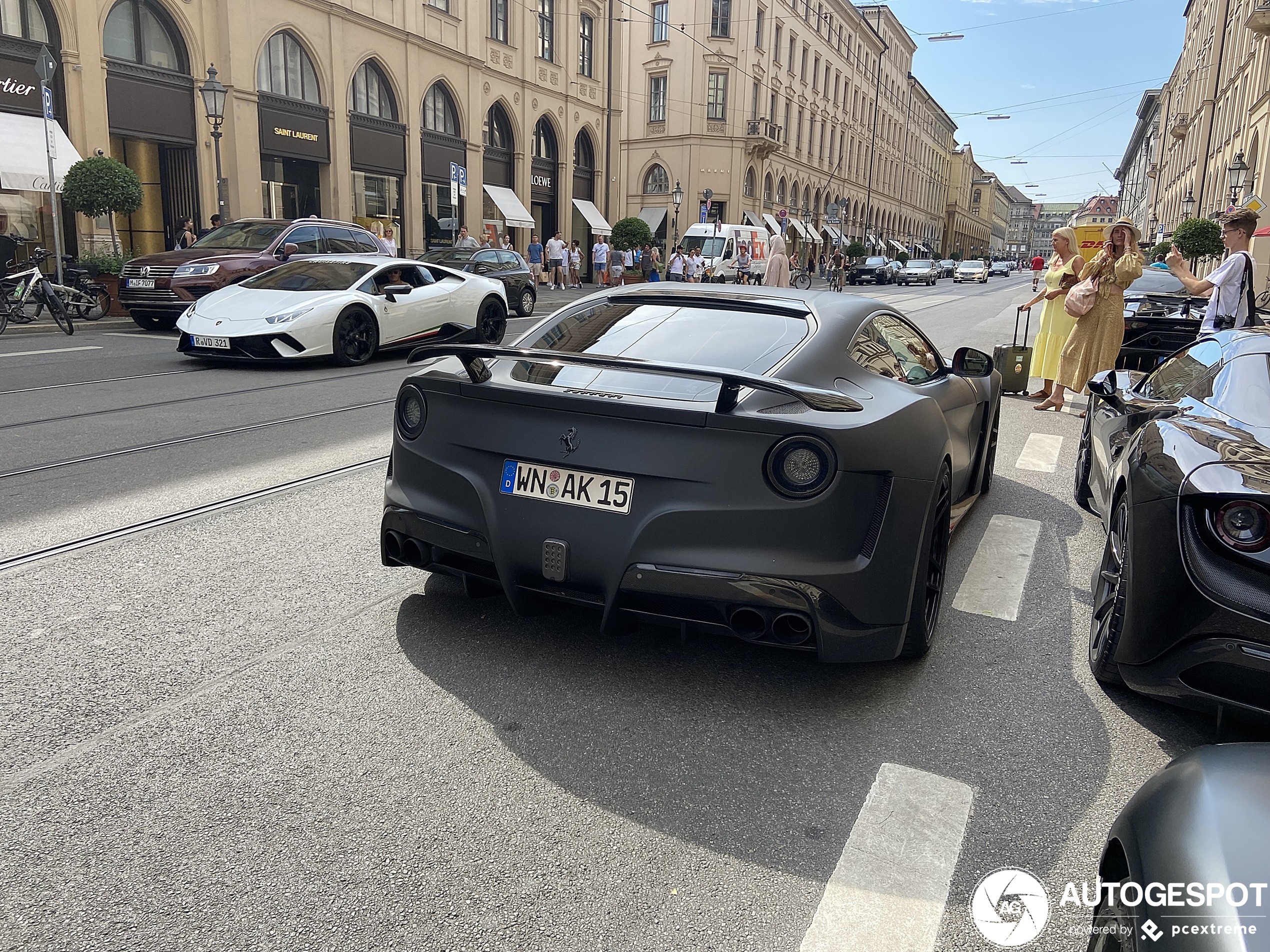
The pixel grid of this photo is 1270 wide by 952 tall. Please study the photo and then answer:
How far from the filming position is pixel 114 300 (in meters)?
17.7

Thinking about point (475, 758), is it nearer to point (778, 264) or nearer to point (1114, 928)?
point (1114, 928)

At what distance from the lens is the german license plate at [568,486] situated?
3.15 m

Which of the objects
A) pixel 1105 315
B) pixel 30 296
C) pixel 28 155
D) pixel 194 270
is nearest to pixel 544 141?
pixel 28 155

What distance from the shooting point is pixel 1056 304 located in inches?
408

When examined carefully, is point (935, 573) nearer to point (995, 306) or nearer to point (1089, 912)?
point (1089, 912)

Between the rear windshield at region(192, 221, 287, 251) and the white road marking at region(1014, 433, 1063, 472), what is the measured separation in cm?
1214

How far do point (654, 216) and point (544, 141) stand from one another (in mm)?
17276

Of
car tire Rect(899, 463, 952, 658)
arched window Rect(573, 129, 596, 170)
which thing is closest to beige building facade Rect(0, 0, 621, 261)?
arched window Rect(573, 129, 596, 170)

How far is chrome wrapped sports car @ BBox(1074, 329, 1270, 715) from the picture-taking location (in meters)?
2.80

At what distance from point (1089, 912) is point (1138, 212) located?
5237 inches

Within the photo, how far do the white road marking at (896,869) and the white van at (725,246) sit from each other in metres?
34.7

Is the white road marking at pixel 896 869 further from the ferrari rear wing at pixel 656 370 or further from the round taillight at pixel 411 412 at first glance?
the round taillight at pixel 411 412

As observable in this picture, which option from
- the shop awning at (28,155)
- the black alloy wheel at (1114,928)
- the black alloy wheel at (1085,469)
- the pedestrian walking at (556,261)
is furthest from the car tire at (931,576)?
the pedestrian walking at (556,261)

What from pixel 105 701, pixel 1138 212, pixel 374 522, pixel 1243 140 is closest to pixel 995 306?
pixel 1243 140
